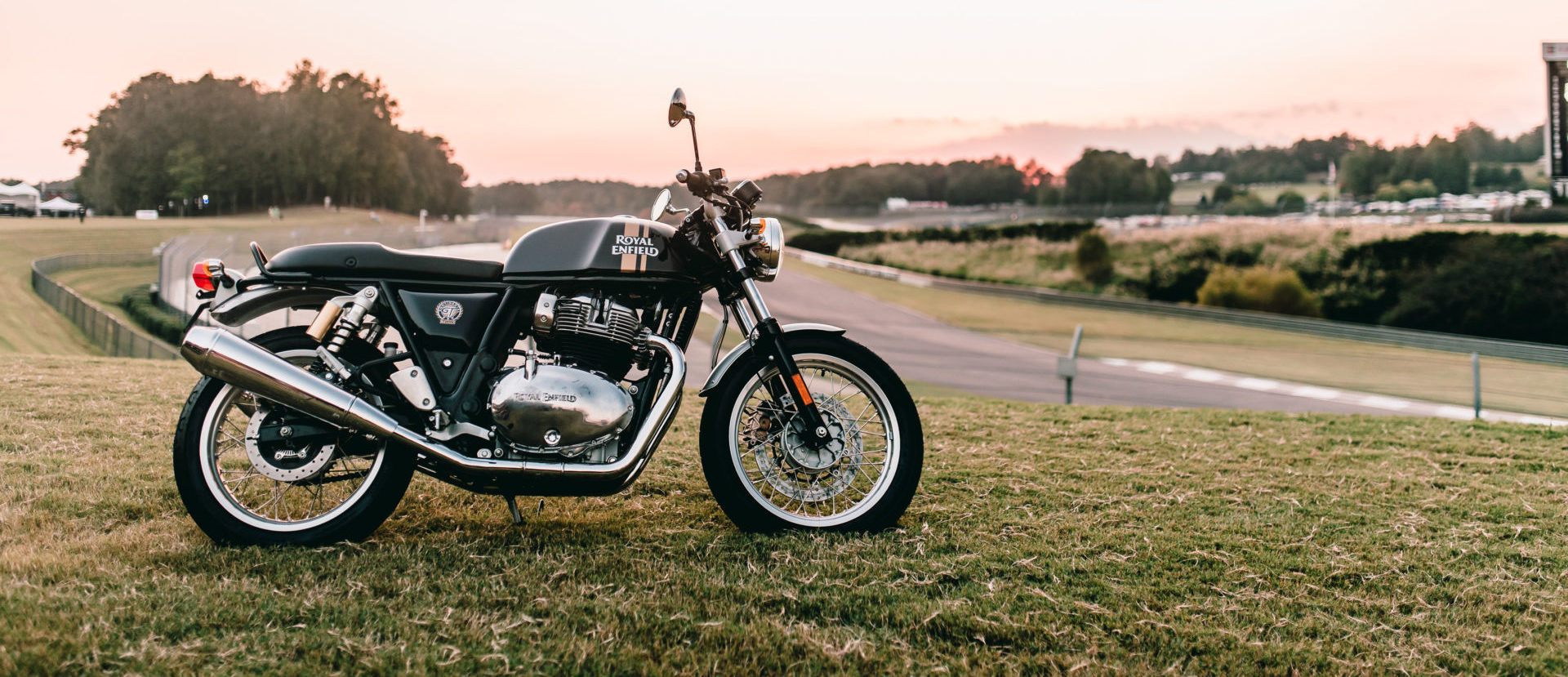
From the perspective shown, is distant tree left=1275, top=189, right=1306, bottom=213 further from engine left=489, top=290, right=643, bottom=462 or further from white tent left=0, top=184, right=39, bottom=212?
engine left=489, top=290, right=643, bottom=462

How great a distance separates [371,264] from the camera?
147 inches

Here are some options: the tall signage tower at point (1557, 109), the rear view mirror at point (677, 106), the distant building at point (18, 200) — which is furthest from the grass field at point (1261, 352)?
the distant building at point (18, 200)

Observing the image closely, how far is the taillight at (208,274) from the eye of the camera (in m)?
3.58

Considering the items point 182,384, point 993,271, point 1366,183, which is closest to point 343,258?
point 182,384

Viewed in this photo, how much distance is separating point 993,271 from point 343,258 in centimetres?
4886

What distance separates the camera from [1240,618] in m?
3.10

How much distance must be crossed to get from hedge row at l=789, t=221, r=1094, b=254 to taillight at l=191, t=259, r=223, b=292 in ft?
173

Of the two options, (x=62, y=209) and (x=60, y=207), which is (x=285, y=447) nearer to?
(x=62, y=209)

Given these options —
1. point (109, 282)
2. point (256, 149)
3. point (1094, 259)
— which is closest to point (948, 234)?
point (1094, 259)

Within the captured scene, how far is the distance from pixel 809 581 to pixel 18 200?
39945 mm

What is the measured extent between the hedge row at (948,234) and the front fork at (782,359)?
51.7 m

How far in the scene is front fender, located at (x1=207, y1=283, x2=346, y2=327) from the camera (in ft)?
11.9

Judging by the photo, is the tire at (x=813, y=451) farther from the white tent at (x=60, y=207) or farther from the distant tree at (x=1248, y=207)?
the distant tree at (x=1248, y=207)

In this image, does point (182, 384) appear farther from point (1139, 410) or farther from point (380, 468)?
point (1139, 410)
